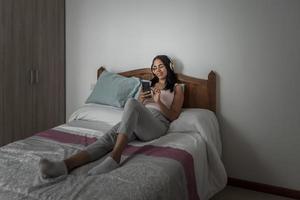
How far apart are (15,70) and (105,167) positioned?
194cm

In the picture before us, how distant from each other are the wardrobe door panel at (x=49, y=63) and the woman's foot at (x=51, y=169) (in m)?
1.92

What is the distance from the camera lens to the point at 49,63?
139 inches

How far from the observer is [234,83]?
9.16ft

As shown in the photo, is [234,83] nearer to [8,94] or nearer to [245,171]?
[245,171]

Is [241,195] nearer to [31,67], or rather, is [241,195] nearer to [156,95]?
[156,95]

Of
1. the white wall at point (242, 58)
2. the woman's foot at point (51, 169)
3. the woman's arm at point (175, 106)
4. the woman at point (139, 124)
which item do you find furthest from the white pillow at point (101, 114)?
the woman's foot at point (51, 169)

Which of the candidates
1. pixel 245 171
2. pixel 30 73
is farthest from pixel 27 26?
pixel 245 171

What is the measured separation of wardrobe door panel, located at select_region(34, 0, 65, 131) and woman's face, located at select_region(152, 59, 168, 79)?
137 centimetres

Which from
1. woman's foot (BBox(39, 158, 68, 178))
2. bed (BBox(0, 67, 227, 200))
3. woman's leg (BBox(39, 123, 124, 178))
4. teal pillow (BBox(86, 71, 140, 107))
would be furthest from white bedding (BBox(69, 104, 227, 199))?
woman's foot (BBox(39, 158, 68, 178))

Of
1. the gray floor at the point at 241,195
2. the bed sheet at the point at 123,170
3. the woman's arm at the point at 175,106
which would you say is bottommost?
the gray floor at the point at 241,195

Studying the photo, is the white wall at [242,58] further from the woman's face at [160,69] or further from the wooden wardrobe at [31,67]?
the wooden wardrobe at [31,67]

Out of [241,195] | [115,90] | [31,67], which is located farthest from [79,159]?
[31,67]

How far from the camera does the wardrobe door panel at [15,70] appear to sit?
3.05 meters

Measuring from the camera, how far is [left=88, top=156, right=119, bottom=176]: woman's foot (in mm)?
1702
